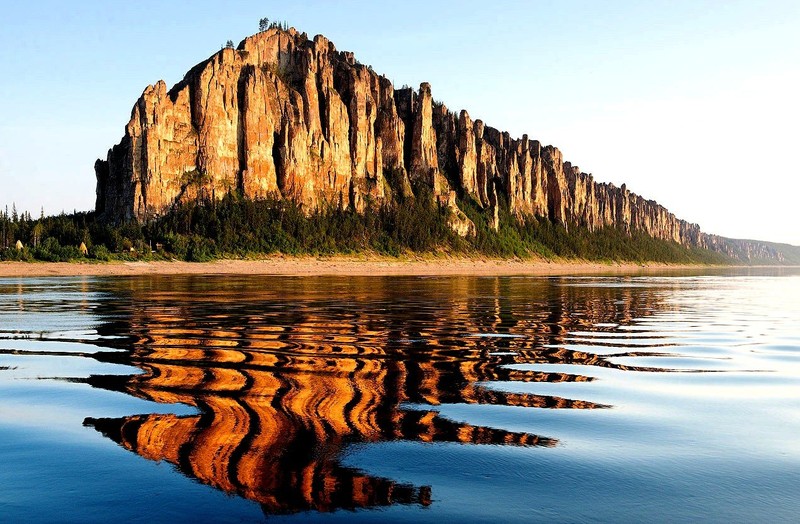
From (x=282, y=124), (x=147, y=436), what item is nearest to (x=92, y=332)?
(x=147, y=436)

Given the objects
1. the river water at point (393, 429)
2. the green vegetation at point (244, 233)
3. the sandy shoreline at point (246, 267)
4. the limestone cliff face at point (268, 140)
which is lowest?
the river water at point (393, 429)

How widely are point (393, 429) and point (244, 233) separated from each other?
409 ft

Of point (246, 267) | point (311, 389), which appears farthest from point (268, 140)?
point (311, 389)

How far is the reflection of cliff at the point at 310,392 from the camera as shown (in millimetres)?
5691

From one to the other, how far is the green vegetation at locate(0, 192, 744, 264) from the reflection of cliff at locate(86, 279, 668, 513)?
79790 millimetres

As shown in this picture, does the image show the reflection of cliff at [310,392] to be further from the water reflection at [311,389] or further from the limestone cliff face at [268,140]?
the limestone cliff face at [268,140]

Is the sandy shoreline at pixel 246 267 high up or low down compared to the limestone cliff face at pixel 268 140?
down

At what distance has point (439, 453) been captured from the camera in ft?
21.2

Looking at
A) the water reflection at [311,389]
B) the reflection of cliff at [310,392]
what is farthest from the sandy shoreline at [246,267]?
the reflection of cliff at [310,392]

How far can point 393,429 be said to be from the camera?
7340mm

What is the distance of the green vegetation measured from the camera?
100688mm

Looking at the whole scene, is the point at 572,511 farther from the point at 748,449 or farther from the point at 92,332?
the point at 92,332

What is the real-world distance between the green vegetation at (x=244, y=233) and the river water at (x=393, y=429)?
83.3 meters

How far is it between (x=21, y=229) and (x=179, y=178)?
33.9 m
